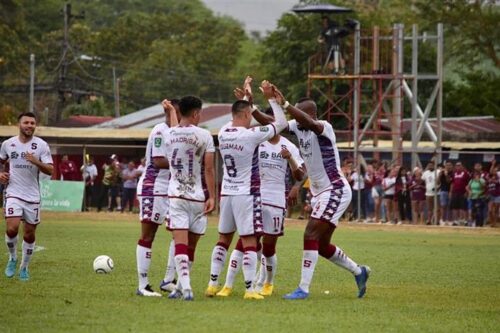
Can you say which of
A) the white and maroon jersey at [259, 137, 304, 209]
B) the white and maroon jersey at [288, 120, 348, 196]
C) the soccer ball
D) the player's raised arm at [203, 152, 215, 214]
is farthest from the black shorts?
the player's raised arm at [203, 152, 215, 214]

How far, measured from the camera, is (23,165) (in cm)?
1750

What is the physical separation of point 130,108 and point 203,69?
6452 mm

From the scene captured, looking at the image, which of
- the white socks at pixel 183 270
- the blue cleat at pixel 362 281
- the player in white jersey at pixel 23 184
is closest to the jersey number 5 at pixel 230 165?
the white socks at pixel 183 270

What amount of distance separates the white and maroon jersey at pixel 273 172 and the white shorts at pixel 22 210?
3461 mm

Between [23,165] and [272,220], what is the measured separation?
3968mm

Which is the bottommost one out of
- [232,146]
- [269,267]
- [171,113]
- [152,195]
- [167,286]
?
[167,286]

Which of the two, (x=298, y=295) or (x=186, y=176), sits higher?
(x=186, y=176)

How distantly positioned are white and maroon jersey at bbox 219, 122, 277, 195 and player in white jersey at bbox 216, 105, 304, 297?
0.84 m

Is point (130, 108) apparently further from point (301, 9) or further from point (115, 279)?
point (115, 279)

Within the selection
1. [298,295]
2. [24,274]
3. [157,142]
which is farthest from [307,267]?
[24,274]

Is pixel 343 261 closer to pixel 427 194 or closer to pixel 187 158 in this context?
pixel 187 158

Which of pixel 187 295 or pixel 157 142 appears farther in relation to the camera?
pixel 157 142

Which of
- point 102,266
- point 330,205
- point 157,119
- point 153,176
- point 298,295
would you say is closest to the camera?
point 298,295

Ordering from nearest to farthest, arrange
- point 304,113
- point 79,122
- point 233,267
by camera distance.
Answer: point 304,113, point 233,267, point 79,122
